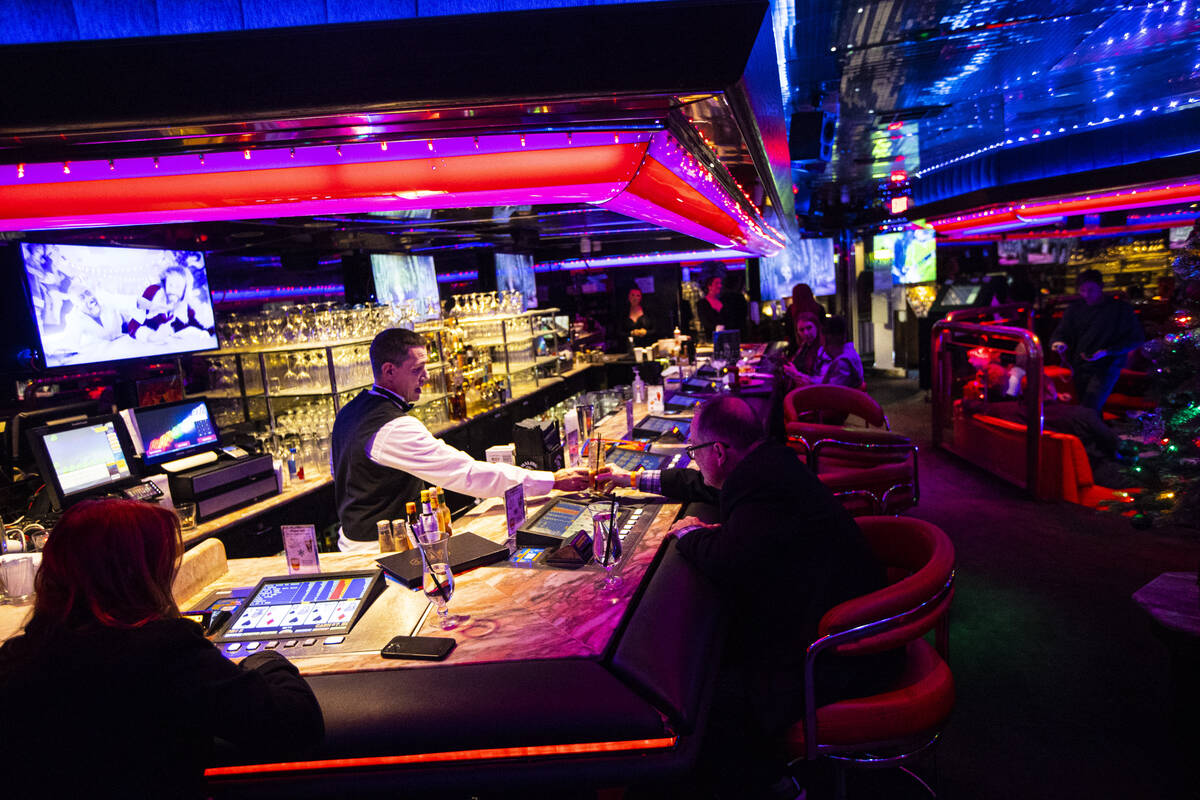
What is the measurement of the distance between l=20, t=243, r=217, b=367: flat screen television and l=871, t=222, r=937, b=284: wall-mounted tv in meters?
12.7

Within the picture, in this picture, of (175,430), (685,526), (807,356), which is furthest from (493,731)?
(807,356)

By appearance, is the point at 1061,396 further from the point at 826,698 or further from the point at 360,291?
the point at 360,291

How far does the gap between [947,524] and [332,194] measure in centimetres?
468

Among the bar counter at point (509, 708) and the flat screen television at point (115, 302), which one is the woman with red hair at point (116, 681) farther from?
the flat screen television at point (115, 302)

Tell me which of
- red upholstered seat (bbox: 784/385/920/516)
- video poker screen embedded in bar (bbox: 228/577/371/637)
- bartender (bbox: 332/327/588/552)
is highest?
bartender (bbox: 332/327/588/552)

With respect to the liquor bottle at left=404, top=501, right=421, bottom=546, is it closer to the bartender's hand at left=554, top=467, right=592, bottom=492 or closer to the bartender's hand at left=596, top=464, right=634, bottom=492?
the bartender's hand at left=554, top=467, right=592, bottom=492

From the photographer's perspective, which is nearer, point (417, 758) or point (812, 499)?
point (417, 758)

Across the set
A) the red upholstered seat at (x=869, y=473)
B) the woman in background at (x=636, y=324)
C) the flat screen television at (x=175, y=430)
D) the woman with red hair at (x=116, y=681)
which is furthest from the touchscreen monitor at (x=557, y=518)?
the woman in background at (x=636, y=324)

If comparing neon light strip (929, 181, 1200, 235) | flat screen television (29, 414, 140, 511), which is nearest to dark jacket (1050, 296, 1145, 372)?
neon light strip (929, 181, 1200, 235)

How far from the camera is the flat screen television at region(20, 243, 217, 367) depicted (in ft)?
11.3

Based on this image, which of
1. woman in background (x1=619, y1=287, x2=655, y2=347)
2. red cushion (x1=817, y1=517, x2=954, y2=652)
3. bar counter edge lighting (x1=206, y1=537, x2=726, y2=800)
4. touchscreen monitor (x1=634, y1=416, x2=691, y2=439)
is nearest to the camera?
bar counter edge lighting (x1=206, y1=537, x2=726, y2=800)

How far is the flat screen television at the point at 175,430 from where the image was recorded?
3.41 m

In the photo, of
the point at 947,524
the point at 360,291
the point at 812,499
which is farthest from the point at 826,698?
the point at 360,291

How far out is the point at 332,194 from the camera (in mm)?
2410
